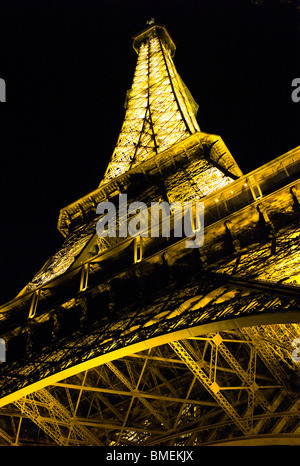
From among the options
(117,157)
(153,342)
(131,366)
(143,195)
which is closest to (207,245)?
(153,342)

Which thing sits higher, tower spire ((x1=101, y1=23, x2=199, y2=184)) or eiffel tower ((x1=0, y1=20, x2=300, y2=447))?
tower spire ((x1=101, y1=23, x2=199, y2=184))

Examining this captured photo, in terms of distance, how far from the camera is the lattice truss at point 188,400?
878 cm

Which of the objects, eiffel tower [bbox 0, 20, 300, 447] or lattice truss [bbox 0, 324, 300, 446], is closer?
eiffel tower [bbox 0, 20, 300, 447]

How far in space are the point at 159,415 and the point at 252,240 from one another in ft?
17.8

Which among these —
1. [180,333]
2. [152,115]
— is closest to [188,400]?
[180,333]

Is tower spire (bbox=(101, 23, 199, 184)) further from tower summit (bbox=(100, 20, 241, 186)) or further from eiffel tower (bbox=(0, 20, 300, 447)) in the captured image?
eiffel tower (bbox=(0, 20, 300, 447))

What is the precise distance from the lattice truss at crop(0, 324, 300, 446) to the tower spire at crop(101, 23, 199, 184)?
13.2 metres

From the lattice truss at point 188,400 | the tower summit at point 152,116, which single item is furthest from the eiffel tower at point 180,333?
the tower summit at point 152,116

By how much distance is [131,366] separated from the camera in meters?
12.0

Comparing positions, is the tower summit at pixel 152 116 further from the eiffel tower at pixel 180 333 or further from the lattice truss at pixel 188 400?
the lattice truss at pixel 188 400

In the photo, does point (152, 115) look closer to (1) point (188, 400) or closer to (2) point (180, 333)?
(1) point (188, 400)

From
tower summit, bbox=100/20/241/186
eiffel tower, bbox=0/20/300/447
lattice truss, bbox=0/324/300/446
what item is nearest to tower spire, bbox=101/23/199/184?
tower summit, bbox=100/20/241/186

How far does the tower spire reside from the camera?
76.4 ft

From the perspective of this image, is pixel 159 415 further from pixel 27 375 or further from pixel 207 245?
pixel 207 245
